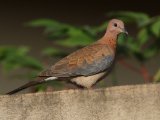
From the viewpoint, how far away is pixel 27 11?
9375 mm

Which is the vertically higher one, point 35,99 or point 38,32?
point 38,32

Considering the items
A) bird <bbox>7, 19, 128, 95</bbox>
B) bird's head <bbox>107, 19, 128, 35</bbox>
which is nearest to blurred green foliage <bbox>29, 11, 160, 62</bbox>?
bird's head <bbox>107, 19, 128, 35</bbox>

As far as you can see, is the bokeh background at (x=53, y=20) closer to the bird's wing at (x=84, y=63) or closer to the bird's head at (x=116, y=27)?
the bird's head at (x=116, y=27)

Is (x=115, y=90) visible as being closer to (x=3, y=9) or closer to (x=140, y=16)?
(x=140, y=16)

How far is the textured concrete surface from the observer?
5285mm

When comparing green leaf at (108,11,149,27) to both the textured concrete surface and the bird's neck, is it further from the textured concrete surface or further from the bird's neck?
the textured concrete surface

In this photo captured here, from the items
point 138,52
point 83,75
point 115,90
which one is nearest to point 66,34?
point 138,52

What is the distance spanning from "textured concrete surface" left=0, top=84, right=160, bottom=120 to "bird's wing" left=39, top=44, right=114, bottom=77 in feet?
2.00

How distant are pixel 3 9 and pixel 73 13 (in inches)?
33.8

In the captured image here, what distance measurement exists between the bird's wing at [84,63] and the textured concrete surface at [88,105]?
0.61 metres

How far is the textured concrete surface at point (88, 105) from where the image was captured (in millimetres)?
5285

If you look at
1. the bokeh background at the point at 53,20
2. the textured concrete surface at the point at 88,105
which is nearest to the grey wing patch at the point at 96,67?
the textured concrete surface at the point at 88,105

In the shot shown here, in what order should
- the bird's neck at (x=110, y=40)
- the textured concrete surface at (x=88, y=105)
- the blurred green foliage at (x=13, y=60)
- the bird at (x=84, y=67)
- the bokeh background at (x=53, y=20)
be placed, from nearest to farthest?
the textured concrete surface at (x=88, y=105), the bird at (x=84, y=67), the bird's neck at (x=110, y=40), the blurred green foliage at (x=13, y=60), the bokeh background at (x=53, y=20)

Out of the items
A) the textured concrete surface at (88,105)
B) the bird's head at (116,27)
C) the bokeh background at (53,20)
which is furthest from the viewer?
the bokeh background at (53,20)
